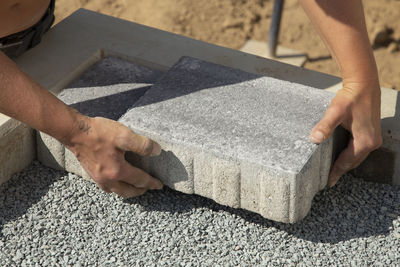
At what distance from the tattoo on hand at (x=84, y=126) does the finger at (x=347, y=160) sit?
111 centimetres

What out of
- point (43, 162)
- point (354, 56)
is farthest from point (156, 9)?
point (354, 56)

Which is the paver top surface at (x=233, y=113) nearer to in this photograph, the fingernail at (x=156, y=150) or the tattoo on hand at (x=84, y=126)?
the fingernail at (x=156, y=150)

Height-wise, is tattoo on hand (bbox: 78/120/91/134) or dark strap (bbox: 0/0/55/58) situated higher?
tattoo on hand (bbox: 78/120/91/134)

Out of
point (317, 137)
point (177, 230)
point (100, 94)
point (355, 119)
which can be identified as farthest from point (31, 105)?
point (355, 119)

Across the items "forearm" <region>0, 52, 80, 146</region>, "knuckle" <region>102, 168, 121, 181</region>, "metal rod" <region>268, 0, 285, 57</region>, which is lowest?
"metal rod" <region>268, 0, 285, 57</region>

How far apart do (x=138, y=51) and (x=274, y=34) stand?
137 centimetres

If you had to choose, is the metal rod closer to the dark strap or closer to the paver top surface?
the paver top surface

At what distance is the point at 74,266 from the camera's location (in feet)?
9.69

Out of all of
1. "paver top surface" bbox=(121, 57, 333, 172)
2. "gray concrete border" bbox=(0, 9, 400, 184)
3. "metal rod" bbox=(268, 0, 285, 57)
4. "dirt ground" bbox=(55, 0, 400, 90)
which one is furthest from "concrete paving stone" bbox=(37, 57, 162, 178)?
"dirt ground" bbox=(55, 0, 400, 90)

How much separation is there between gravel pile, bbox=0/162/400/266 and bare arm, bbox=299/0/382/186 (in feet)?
1.17

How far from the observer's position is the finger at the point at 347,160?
3.11 metres

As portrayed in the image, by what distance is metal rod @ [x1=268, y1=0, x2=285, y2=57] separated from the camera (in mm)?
4593

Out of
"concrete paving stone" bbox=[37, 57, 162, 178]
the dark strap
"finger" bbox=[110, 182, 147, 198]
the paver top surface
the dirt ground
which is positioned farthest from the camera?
the dirt ground

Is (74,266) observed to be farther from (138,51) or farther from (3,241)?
(138,51)
